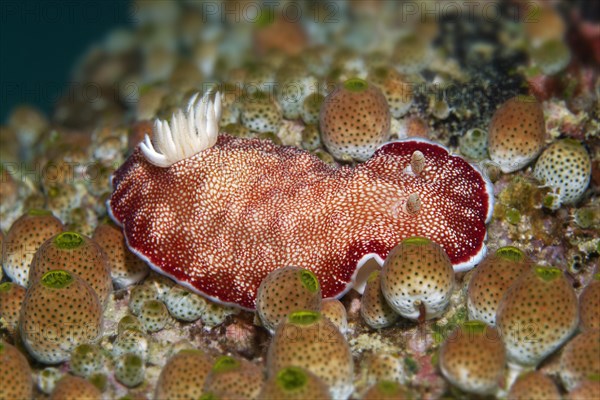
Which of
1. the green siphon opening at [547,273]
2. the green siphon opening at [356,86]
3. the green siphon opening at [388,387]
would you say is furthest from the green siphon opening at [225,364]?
the green siphon opening at [356,86]

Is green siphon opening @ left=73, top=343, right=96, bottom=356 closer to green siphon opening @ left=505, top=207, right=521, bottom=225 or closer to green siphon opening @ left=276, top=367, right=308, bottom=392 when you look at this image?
green siphon opening @ left=276, top=367, right=308, bottom=392

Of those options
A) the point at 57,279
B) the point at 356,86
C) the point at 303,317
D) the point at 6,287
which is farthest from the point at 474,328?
the point at 6,287

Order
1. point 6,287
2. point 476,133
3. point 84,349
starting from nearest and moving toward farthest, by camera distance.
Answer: point 84,349, point 6,287, point 476,133

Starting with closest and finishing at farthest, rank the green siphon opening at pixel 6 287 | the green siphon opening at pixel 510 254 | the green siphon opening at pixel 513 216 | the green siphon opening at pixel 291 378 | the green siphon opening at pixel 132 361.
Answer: the green siphon opening at pixel 291 378, the green siphon opening at pixel 510 254, the green siphon opening at pixel 132 361, the green siphon opening at pixel 6 287, the green siphon opening at pixel 513 216

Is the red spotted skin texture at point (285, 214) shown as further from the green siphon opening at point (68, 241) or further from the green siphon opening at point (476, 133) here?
the green siphon opening at point (476, 133)

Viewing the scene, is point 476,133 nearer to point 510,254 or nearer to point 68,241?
point 510,254

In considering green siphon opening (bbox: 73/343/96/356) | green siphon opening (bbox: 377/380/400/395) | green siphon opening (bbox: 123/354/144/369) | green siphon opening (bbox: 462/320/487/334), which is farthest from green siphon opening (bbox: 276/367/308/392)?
green siphon opening (bbox: 73/343/96/356)
